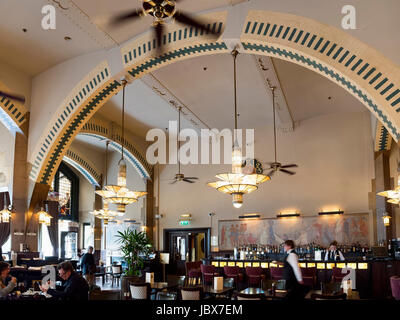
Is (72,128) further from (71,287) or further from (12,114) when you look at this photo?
(71,287)

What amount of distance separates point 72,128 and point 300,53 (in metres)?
6.31

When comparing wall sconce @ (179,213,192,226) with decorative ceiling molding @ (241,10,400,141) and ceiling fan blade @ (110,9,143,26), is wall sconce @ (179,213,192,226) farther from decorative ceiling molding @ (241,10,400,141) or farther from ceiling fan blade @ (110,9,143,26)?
ceiling fan blade @ (110,9,143,26)

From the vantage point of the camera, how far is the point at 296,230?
51.3ft

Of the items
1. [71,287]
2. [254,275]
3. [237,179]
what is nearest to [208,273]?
[254,275]

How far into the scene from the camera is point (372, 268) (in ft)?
35.0

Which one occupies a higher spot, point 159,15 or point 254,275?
point 159,15

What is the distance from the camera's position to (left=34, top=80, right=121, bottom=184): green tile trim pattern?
10523mm

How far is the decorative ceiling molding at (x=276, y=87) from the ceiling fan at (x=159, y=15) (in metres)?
5.45

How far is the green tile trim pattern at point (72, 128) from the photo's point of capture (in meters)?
10.5

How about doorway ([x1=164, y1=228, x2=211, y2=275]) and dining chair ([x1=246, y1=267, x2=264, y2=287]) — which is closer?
dining chair ([x1=246, y1=267, x2=264, y2=287])

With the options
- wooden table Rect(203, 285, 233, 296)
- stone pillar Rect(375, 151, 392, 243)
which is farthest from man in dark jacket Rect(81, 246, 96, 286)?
stone pillar Rect(375, 151, 392, 243)

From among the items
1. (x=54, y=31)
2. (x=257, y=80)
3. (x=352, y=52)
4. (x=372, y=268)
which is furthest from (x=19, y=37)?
(x=372, y=268)

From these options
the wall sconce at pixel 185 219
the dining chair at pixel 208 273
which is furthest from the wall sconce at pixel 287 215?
the dining chair at pixel 208 273
